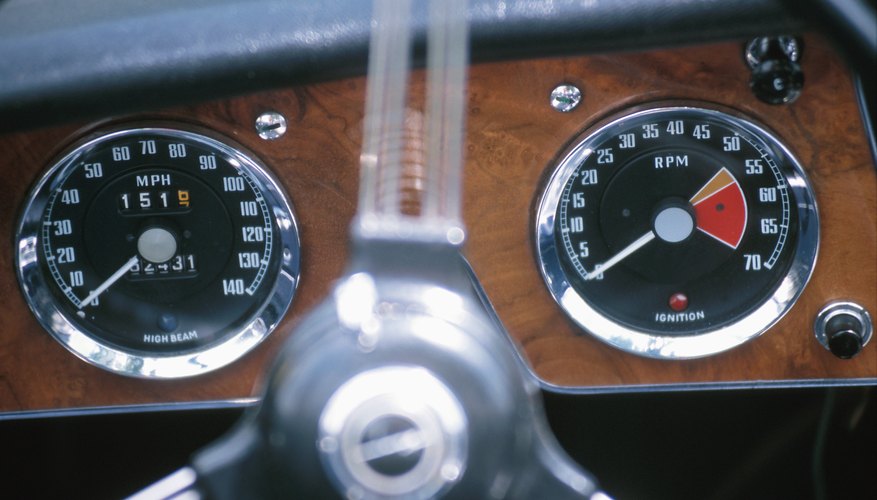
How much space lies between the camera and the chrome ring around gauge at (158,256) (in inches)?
87.4

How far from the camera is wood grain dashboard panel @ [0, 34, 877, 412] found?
2.06m

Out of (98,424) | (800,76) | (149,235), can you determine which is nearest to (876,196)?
(800,76)

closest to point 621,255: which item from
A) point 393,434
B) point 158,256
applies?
point 158,256

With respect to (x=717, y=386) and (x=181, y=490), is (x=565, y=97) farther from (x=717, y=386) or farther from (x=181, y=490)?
(x=181, y=490)

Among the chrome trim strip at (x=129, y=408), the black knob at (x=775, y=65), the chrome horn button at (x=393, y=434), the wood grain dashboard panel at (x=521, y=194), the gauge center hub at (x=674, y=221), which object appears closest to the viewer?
the chrome horn button at (x=393, y=434)

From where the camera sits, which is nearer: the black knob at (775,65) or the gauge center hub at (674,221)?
the black knob at (775,65)

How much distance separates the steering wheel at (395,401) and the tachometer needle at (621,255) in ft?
3.92

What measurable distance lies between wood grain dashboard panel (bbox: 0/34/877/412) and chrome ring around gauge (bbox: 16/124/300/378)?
0.12 ft

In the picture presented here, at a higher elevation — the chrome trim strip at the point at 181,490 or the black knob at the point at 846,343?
the chrome trim strip at the point at 181,490

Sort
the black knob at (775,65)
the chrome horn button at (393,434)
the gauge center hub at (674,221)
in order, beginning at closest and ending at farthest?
the chrome horn button at (393,434) < the black knob at (775,65) < the gauge center hub at (674,221)

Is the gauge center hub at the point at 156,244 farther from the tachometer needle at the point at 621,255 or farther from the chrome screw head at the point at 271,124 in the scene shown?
the tachometer needle at the point at 621,255

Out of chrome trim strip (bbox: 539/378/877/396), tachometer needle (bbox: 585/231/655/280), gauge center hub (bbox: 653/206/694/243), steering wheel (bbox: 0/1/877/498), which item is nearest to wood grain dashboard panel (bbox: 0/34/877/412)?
chrome trim strip (bbox: 539/378/877/396)

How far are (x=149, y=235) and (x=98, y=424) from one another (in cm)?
59

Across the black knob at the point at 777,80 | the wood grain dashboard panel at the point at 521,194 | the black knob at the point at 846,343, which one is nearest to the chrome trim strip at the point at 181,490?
the wood grain dashboard panel at the point at 521,194
